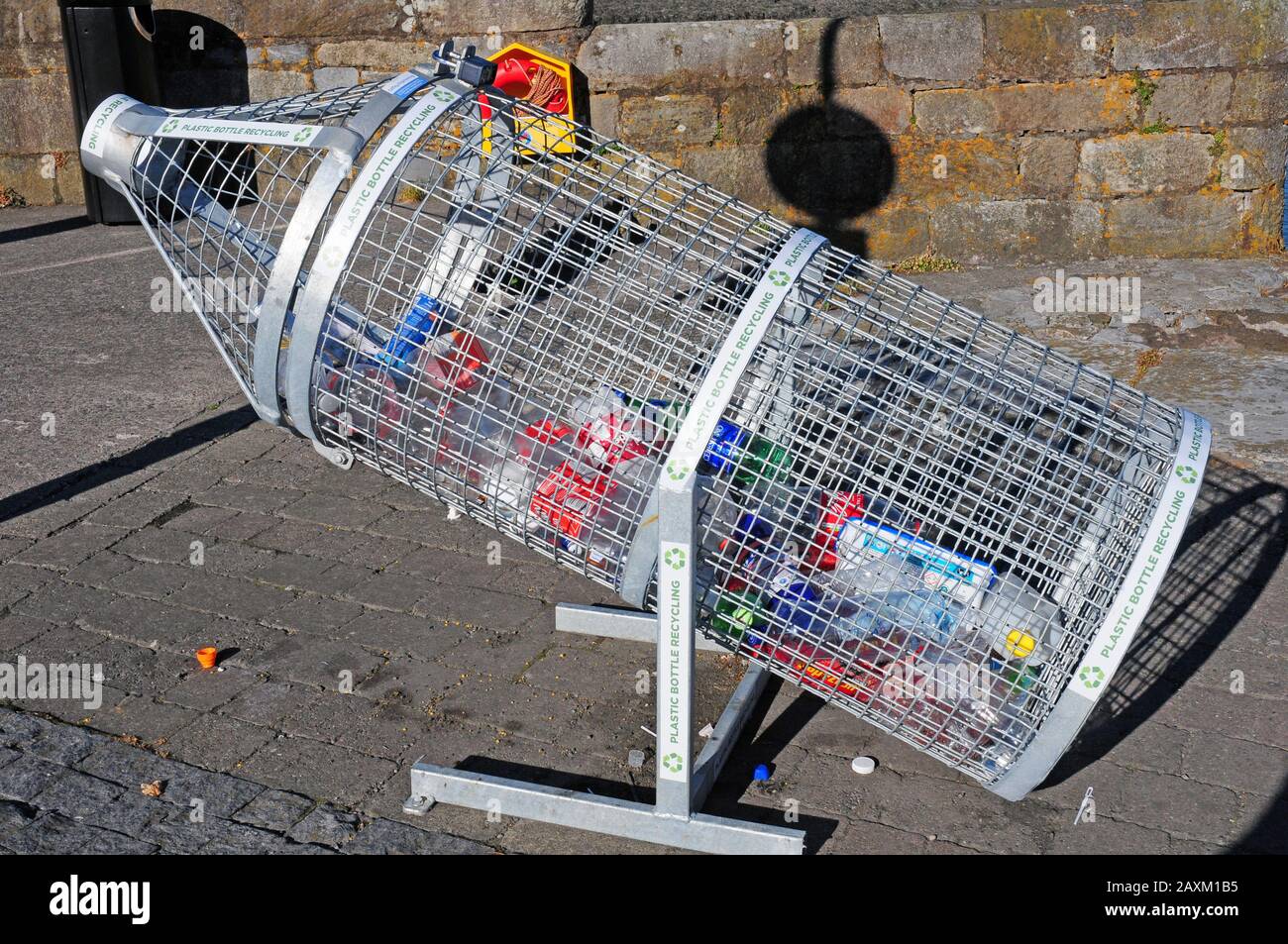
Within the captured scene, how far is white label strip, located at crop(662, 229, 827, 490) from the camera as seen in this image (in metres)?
2.79

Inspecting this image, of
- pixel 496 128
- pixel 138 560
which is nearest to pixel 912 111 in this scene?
pixel 496 128

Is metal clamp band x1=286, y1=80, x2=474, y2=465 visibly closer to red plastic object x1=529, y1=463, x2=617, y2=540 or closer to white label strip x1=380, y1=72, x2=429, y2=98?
white label strip x1=380, y1=72, x2=429, y2=98

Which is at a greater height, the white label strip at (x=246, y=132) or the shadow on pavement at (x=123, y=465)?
the white label strip at (x=246, y=132)

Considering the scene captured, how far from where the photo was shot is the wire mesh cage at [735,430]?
9.62ft

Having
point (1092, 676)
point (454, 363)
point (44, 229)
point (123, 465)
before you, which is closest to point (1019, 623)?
point (1092, 676)

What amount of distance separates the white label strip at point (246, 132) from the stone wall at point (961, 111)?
4.98 metres

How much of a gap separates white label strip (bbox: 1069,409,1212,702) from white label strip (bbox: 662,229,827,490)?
3.16 feet

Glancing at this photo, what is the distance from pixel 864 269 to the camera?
133 inches

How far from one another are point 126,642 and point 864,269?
2.48m
